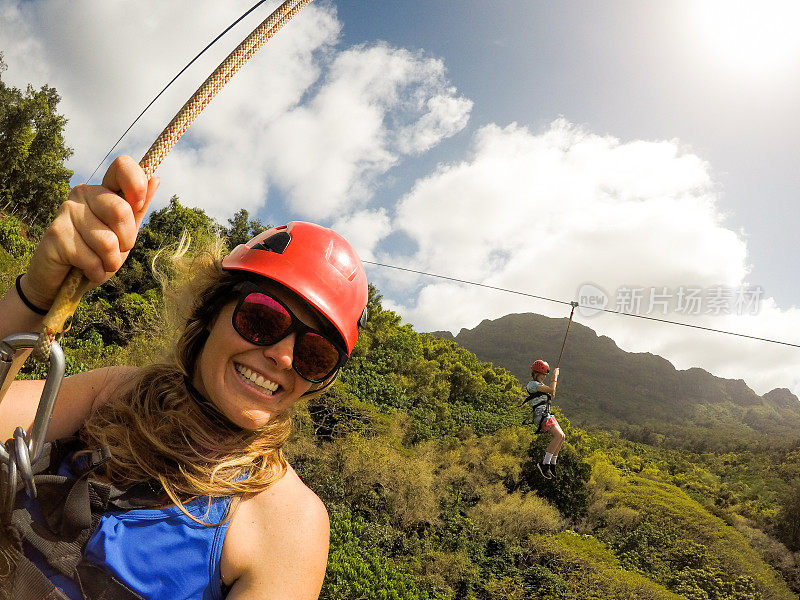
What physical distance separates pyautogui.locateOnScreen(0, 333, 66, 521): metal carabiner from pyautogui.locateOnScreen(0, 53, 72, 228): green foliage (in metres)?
39.4

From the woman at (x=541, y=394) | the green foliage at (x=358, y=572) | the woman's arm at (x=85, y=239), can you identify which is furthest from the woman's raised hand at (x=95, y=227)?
the woman at (x=541, y=394)

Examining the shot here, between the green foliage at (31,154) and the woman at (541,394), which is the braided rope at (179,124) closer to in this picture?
the woman at (541,394)

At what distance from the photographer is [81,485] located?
1233mm

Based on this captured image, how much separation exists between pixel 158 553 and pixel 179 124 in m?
1.06

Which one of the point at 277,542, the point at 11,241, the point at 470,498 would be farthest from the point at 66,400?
the point at 11,241

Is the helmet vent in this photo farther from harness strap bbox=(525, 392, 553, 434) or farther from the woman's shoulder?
harness strap bbox=(525, 392, 553, 434)

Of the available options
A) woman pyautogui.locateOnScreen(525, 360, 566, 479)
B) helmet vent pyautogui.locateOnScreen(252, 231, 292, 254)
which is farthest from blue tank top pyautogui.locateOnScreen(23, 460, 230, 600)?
woman pyautogui.locateOnScreen(525, 360, 566, 479)

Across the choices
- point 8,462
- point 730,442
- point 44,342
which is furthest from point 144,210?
point 730,442

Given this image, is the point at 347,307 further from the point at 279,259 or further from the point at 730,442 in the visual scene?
the point at 730,442

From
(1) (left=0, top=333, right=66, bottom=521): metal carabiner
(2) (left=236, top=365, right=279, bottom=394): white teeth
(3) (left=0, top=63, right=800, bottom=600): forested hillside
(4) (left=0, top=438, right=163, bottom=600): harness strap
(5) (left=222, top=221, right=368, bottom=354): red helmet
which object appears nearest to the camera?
(1) (left=0, top=333, right=66, bottom=521): metal carabiner

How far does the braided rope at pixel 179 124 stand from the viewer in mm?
843

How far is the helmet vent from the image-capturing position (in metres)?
1.67

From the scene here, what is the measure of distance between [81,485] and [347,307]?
0.91 meters

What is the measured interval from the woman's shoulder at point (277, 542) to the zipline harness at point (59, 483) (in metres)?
0.24
